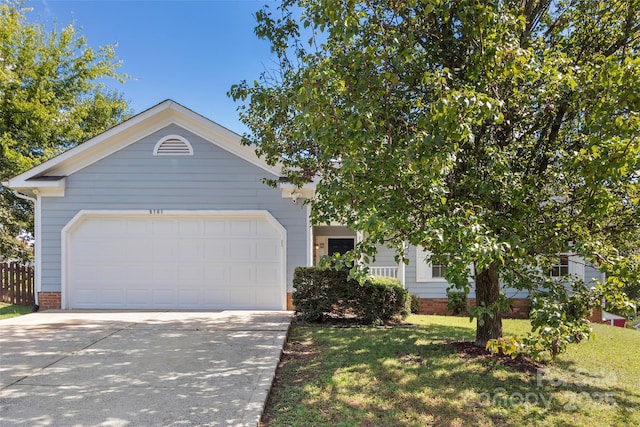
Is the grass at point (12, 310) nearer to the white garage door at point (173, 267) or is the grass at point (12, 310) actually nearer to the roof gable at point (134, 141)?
the white garage door at point (173, 267)

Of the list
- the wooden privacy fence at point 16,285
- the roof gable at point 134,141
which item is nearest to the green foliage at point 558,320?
the roof gable at point 134,141

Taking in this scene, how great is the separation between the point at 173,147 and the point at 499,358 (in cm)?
823

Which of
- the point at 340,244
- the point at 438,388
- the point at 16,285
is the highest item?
the point at 340,244

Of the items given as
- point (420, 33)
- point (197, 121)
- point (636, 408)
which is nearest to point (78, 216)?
point (197, 121)

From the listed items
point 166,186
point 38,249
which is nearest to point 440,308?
point 166,186

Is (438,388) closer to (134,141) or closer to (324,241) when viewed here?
(134,141)

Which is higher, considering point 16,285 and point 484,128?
point 484,128

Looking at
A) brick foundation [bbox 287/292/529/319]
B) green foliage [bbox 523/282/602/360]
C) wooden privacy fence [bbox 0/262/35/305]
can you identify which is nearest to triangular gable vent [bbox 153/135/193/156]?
wooden privacy fence [bbox 0/262/35/305]

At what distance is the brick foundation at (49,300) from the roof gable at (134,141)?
8.59 feet

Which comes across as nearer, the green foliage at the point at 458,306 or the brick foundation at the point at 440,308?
the green foliage at the point at 458,306

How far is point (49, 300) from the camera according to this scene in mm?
9078

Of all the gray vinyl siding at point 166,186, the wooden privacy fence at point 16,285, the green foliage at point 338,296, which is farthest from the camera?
the wooden privacy fence at point 16,285

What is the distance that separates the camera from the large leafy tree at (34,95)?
1415cm

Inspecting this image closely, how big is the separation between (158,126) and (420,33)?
7.06 meters
